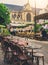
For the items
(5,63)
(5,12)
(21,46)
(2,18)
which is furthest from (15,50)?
(5,12)

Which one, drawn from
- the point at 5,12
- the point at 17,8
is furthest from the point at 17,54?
Result: the point at 17,8

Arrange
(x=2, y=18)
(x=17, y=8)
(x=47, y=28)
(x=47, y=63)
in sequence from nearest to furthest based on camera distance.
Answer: (x=47, y=63) → (x=47, y=28) → (x=2, y=18) → (x=17, y=8)

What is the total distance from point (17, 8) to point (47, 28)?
70.2 metres

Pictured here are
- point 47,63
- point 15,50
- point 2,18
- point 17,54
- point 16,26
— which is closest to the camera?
point 17,54

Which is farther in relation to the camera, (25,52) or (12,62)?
(12,62)

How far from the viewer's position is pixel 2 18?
4666 cm

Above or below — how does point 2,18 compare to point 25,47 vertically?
below

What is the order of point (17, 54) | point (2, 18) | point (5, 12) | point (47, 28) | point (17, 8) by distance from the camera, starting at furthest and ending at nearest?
point (17, 8)
point (5, 12)
point (2, 18)
point (47, 28)
point (17, 54)

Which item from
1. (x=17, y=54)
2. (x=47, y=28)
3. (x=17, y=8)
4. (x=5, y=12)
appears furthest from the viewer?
(x=17, y=8)

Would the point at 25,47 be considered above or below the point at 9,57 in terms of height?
above

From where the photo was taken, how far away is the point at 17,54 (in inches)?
365

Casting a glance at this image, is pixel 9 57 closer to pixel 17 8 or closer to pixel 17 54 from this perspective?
pixel 17 54

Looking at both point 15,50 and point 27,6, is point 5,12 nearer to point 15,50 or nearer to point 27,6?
point 15,50

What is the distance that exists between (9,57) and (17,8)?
92272 millimetres
